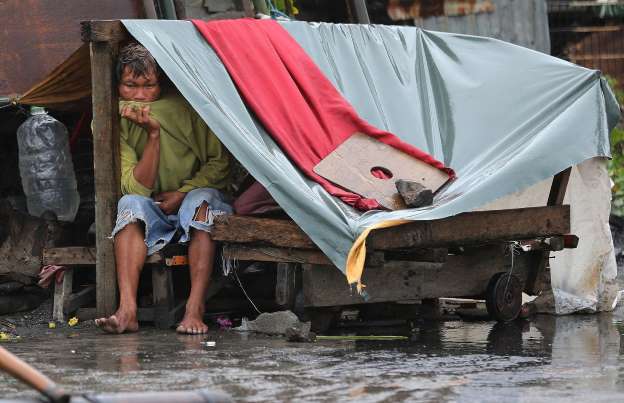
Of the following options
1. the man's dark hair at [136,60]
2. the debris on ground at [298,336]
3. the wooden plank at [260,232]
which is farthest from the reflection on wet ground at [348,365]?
the man's dark hair at [136,60]

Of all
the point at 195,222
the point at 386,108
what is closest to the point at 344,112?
the point at 386,108

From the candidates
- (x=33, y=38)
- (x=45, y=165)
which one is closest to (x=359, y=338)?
(x=45, y=165)

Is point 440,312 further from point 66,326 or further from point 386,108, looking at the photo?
point 66,326

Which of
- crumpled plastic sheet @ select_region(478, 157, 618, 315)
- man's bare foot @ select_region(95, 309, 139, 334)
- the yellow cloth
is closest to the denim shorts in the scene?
man's bare foot @ select_region(95, 309, 139, 334)

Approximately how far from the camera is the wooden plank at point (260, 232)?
6414 millimetres

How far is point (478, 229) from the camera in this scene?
261 inches

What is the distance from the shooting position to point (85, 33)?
6801 mm

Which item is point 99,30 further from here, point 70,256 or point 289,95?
point 70,256

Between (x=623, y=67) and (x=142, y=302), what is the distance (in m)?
9.44

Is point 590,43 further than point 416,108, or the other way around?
point 590,43

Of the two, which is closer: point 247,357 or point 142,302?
point 247,357

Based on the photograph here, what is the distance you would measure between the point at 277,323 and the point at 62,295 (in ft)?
5.18

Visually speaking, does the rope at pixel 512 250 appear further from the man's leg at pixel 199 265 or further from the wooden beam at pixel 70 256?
the wooden beam at pixel 70 256

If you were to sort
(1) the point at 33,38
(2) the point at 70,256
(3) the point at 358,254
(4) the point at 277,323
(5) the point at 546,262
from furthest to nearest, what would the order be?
1. (1) the point at 33,38
2. (5) the point at 546,262
3. (2) the point at 70,256
4. (4) the point at 277,323
5. (3) the point at 358,254
